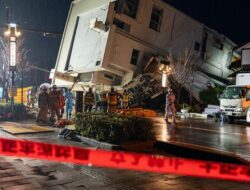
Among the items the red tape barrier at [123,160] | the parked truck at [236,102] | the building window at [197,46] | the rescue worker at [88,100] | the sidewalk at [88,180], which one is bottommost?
the sidewalk at [88,180]

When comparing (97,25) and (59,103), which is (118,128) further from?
(97,25)

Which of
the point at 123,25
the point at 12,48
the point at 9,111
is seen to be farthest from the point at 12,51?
the point at 123,25

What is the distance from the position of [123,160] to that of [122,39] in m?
21.4

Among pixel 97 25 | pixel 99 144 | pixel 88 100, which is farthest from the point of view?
pixel 97 25

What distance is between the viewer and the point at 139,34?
25891mm

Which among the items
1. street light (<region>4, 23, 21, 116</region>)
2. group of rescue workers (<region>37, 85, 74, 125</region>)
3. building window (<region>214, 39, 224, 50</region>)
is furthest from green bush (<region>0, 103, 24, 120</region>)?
building window (<region>214, 39, 224, 50</region>)

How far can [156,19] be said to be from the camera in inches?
1066

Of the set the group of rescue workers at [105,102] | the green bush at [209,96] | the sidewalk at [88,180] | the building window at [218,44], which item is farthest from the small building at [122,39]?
the sidewalk at [88,180]

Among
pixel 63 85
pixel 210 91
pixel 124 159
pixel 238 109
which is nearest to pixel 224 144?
pixel 124 159

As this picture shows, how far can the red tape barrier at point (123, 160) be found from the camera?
12.7 feet

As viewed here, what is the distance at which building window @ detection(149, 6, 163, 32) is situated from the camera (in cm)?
2679

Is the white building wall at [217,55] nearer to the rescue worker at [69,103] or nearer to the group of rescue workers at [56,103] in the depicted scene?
the group of rescue workers at [56,103]

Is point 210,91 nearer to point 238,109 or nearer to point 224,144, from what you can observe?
point 238,109

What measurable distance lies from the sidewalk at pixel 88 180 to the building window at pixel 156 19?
20.7m
